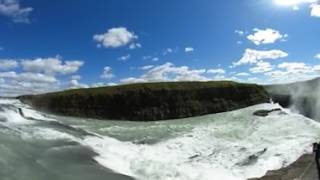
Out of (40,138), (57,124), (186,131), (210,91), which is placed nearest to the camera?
(40,138)

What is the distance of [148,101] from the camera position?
7194 cm

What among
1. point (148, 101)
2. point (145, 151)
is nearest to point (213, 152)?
point (145, 151)

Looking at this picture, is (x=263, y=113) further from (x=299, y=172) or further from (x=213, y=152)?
(x=299, y=172)

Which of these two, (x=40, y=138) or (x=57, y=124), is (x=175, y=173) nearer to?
(x=40, y=138)

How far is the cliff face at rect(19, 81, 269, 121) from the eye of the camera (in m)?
68.7

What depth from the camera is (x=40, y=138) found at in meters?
30.4

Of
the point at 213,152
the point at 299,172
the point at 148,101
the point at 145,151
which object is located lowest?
the point at 213,152

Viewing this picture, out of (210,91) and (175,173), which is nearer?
(175,173)

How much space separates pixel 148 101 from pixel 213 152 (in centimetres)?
3783

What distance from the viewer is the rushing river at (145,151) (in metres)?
23.0

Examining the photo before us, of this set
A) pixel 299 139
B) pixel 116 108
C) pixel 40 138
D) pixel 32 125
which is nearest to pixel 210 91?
pixel 116 108

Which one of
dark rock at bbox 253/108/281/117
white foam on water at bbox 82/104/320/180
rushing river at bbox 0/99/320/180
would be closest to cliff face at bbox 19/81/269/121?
dark rock at bbox 253/108/281/117

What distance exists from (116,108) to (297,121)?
91.7 feet

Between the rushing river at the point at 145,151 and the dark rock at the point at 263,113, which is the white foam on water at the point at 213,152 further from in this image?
the dark rock at the point at 263,113
